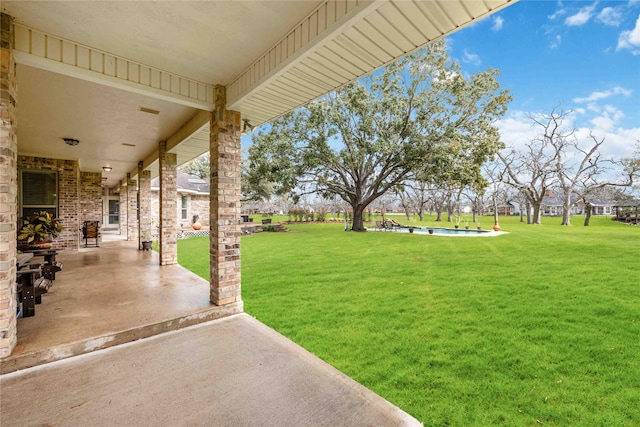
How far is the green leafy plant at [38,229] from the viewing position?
622 cm

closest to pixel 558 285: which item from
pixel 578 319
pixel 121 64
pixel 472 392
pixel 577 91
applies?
pixel 578 319

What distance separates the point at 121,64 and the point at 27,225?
19.2ft

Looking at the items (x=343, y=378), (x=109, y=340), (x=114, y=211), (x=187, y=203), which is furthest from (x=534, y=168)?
(x=114, y=211)

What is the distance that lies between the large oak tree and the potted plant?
1034cm

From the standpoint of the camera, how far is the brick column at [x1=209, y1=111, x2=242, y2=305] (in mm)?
3986

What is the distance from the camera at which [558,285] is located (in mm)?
5629

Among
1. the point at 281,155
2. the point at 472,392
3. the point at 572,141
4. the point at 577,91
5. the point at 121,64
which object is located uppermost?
the point at 577,91

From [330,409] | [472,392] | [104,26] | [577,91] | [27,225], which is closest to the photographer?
[330,409]

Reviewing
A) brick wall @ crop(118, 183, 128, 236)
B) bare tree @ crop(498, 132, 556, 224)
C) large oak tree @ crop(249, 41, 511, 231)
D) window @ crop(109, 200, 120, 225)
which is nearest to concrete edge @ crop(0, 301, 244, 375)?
large oak tree @ crop(249, 41, 511, 231)

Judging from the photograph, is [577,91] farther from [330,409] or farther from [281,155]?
[330,409]

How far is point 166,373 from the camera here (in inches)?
102

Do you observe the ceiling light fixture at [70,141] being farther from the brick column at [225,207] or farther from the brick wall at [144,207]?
the brick column at [225,207]

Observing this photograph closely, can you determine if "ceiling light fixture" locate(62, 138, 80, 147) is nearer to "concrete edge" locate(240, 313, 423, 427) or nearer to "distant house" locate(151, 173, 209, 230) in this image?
"concrete edge" locate(240, 313, 423, 427)

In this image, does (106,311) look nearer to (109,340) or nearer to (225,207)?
(109,340)
